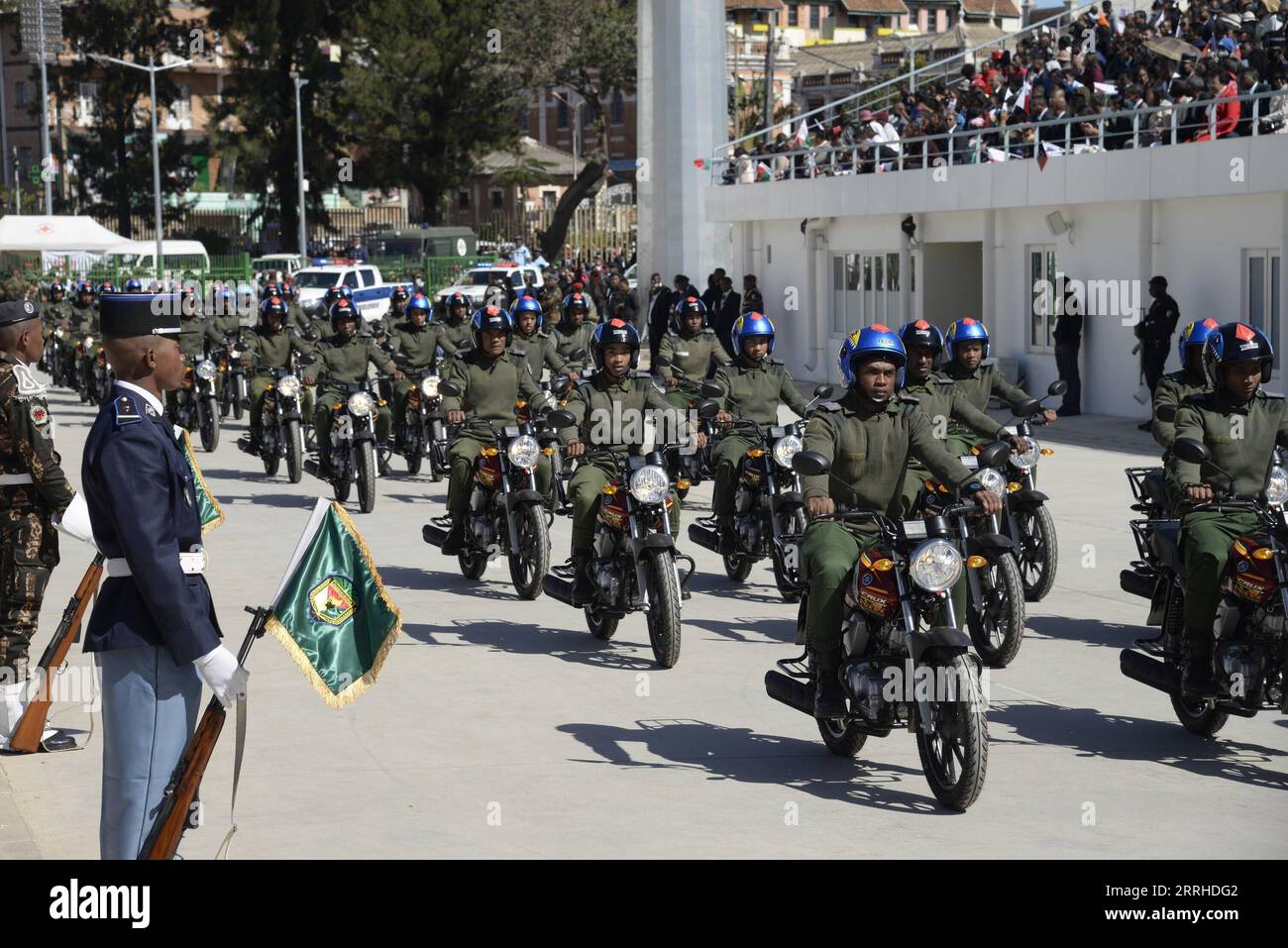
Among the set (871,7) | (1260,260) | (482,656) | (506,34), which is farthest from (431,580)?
(871,7)

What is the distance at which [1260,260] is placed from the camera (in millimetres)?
23328

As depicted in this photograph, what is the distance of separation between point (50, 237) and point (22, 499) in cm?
4511

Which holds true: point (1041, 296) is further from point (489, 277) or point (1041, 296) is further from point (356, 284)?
point (356, 284)

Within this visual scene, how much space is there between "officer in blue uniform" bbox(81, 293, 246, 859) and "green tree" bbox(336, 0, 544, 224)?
61.7 m

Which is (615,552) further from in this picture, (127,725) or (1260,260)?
(1260,260)

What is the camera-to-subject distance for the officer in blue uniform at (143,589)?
5.24 m

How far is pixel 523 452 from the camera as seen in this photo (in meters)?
12.6

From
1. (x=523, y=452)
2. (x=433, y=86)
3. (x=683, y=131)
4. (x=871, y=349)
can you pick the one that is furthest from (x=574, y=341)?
(x=433, y=86)

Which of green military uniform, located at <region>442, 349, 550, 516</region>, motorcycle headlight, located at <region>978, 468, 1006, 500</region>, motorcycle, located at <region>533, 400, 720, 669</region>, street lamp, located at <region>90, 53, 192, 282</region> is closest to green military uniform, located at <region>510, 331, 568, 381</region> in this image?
green military uniform, located at <region>442, 349, 550, 516</region>

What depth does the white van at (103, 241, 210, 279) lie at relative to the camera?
5397 centimetres

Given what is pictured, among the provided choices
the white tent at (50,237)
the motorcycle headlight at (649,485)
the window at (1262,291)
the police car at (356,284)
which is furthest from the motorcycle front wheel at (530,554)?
the white tent at (50,237)

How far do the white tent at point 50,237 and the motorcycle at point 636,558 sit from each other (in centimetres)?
4266

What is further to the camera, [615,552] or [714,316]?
[714,316]
